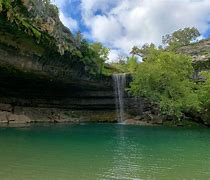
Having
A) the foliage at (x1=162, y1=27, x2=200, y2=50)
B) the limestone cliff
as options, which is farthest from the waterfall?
the foliage at (x1=162, y1=27, x2=200, y2=50)

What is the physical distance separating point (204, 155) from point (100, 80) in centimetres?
2285

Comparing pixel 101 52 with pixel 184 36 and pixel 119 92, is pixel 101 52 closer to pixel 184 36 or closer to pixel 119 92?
pixel 119 92

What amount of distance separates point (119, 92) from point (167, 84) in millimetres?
6905

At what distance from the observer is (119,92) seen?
128ft

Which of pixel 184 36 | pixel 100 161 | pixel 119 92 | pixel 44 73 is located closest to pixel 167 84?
pixel 119 92

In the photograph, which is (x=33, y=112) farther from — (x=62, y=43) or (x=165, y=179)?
(x=165, y=179)

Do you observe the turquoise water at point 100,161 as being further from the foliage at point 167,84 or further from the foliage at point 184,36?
the foliage at point 184,36

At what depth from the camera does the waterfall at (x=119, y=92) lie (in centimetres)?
3809

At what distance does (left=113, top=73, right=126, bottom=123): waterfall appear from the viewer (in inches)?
1500

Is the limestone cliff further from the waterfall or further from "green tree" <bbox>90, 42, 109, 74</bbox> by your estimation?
"green tree" <bbox>90, 42, 109, 74</bbox>

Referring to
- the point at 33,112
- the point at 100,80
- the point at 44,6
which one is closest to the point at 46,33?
the point at 44,6

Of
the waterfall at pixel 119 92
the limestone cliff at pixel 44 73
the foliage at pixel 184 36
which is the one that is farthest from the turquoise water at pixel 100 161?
the foliage at pixel 184 36

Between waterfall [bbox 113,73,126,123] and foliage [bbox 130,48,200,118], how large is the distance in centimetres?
320

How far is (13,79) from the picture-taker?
108ft
